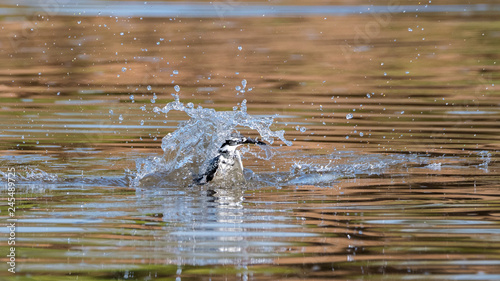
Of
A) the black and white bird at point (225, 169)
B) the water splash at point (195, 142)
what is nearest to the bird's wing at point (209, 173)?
the black and white bird at point (225, 169)

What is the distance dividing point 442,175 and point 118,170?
3.22m

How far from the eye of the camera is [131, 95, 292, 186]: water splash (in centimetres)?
952

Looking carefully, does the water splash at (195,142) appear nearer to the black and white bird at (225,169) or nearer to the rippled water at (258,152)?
the rippled water at (258,152)

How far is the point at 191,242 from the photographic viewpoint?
6609mm

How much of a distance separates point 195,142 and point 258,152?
1.13 metres

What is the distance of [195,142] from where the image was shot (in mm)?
9969

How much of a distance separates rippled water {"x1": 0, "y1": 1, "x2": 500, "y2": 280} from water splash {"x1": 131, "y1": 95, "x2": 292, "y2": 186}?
0.02 m

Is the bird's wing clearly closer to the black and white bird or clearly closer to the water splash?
the black and white bird

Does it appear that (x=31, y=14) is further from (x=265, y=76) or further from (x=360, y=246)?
(x=360, y=246)

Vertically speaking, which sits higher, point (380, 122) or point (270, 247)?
point (380, 122)

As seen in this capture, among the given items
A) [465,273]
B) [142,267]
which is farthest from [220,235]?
[465,273]

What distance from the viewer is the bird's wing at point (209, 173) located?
30.1 feet

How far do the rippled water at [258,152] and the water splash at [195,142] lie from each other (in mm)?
22

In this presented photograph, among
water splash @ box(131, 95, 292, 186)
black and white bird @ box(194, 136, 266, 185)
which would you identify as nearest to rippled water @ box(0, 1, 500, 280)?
water splash @ box(131, 95, 292, 186)
